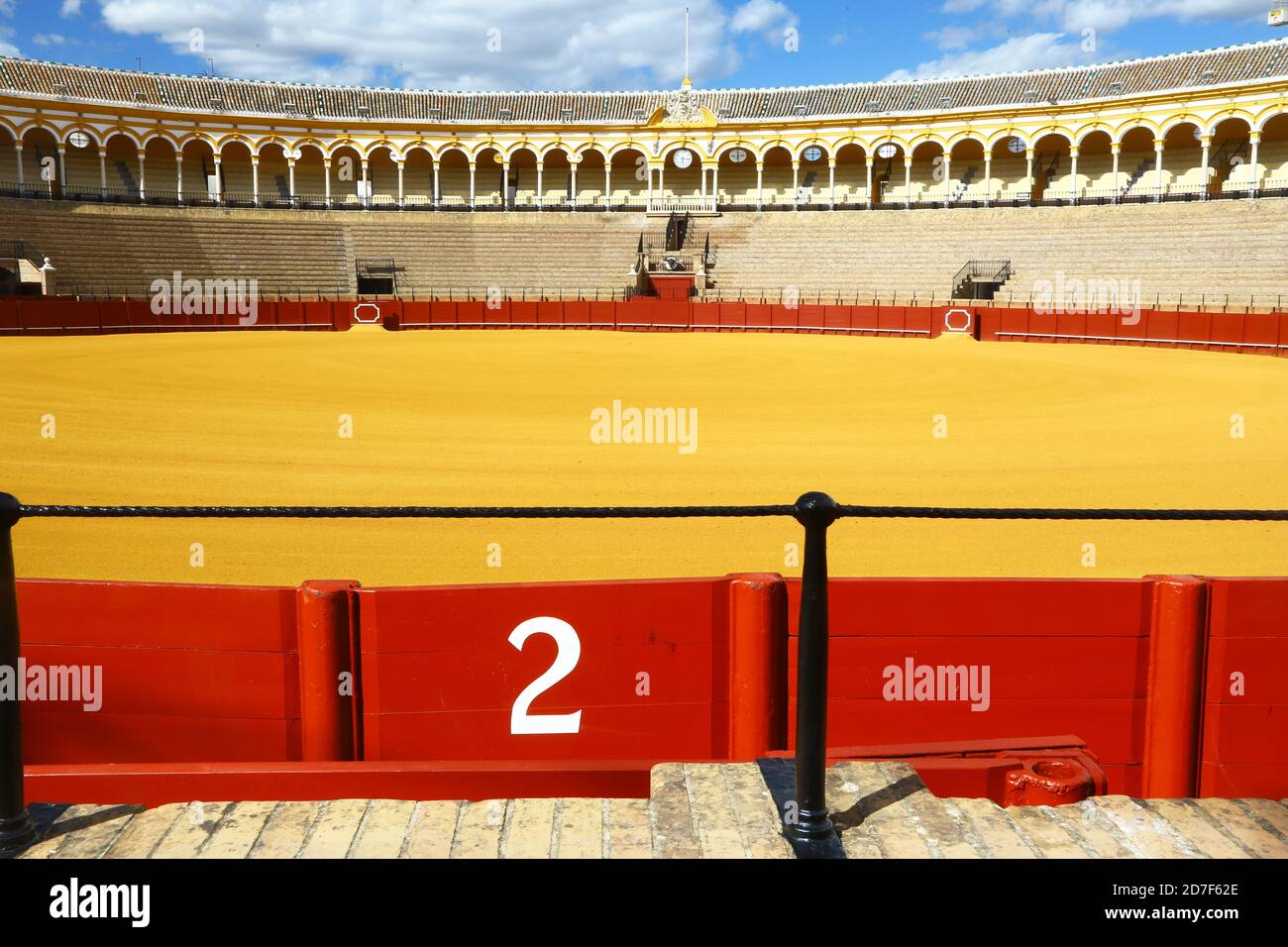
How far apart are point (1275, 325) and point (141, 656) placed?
27239 mm

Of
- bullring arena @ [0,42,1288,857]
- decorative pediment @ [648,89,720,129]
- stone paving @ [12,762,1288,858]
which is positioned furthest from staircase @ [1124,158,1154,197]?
stone paving @ [12,762,1288,858]

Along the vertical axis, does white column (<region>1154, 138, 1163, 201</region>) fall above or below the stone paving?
above

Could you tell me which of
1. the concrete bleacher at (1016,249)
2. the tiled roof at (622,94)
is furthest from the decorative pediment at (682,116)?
the concrete bleacher at (1016,249)

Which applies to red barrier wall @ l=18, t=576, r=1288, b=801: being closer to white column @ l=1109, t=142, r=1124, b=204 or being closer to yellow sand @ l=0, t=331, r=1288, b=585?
yellow sand @ l=0, t=331, r=1288, b=585

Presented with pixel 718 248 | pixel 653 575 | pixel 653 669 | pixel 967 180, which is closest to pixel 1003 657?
pixel 653 669

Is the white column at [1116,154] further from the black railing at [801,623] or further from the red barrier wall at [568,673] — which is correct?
the black railing at [801,623]

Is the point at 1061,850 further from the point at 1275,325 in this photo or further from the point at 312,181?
the point at 312,181

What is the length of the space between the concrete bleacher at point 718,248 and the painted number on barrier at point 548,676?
105ft

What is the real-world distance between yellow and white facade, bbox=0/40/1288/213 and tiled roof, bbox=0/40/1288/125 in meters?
0.11

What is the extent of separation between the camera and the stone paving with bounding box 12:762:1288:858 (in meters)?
2.78

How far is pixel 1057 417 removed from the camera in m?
13.3

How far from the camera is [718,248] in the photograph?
42.6 meters

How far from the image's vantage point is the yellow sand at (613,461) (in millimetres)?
7000

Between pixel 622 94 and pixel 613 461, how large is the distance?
46422 millimetres
